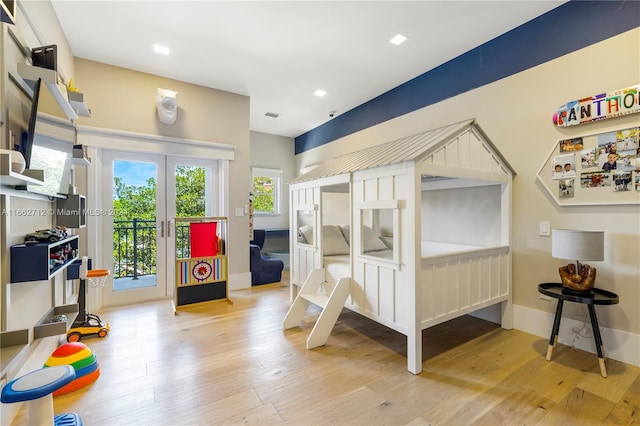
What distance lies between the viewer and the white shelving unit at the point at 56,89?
168 centimetres

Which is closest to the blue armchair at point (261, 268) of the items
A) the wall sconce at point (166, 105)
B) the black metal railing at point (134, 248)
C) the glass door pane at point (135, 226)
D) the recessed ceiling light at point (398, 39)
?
the glass door pane at point (135, 226)

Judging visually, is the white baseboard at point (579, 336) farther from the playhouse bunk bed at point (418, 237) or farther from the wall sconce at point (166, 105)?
the wall sconce at point (166, 105)

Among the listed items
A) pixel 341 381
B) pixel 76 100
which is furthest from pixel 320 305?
pixel 76 100

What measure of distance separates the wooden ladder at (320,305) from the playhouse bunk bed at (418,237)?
0.02 metres

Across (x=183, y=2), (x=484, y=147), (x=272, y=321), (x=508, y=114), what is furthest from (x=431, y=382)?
(x=183, y=2)

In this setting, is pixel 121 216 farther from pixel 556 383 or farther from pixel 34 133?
pixel 556 383

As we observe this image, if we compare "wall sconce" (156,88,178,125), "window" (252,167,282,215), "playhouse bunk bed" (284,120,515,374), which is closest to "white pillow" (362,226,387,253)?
"playhouse bunk bed" (284,120,515,374)

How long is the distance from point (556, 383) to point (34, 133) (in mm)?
3669

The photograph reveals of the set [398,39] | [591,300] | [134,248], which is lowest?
[591,300]

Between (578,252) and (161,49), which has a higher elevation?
(161,49)

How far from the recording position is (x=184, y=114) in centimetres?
404

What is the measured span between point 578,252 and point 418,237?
1149mm

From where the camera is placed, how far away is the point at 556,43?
101 inches

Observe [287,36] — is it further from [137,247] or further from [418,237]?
[137,247]
